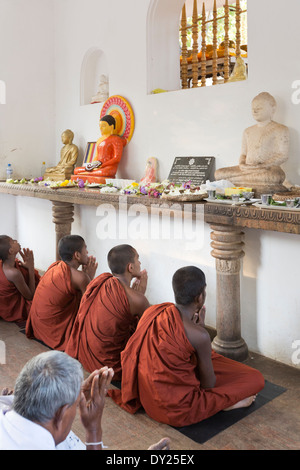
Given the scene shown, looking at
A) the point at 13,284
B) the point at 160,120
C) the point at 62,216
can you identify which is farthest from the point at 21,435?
the point at 62,216

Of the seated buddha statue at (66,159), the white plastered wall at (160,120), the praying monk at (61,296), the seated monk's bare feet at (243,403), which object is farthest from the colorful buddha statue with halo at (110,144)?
the seated monk's bare feet at (243,403)

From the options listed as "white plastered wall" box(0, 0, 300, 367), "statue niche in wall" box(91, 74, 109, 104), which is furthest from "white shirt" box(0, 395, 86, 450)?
"statue niche in wall" box(91, 74, 109, 104)

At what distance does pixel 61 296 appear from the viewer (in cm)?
414

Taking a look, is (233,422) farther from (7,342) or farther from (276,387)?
(7,342)

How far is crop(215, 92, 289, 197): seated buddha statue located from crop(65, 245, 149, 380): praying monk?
3.94 ft

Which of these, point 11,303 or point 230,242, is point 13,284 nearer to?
point 11,303

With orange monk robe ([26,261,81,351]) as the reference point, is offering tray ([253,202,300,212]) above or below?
above

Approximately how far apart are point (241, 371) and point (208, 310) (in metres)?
1.47

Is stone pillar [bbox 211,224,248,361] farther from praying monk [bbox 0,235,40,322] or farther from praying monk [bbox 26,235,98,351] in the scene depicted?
praying monk [bbox 0,235,40,322]

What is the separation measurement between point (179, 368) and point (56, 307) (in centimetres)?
169

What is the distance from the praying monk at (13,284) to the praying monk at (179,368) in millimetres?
2179

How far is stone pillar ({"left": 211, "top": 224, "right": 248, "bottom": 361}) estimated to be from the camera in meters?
3.69

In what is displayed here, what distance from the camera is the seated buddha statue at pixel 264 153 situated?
12.3ft
